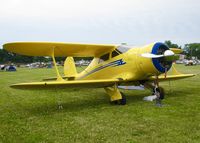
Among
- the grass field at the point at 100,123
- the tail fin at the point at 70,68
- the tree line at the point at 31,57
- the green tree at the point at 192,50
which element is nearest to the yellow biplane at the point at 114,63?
the grass field at the point at 100,123

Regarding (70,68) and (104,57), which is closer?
Answer: (104,57)

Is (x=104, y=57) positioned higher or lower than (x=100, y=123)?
higher

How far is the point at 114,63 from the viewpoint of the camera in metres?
9.96

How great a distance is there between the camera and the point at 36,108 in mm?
8469

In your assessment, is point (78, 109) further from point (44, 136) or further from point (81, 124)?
point (44, 136)

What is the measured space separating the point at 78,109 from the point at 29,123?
202 centimetres

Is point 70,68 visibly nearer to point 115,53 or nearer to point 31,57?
point 115,53

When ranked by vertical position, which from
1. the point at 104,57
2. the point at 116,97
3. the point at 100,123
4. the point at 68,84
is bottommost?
the point at 100,123

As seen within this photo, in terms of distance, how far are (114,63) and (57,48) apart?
1.98m

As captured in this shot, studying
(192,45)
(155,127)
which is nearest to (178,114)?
(155,127)

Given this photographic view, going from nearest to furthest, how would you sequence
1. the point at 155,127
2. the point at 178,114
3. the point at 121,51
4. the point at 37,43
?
the point at 155,127 < the point at 178,114 < the point at 37,43 < the point at 121,51

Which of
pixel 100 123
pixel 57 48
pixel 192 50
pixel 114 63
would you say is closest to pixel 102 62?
pixel 114 63

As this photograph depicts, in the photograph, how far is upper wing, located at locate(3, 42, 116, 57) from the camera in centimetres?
884

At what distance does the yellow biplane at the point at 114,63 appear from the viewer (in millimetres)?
8594
